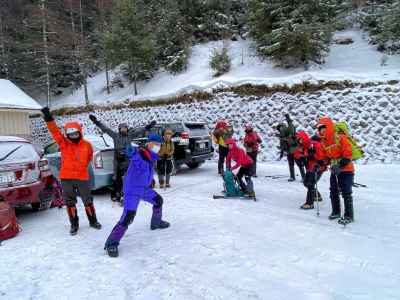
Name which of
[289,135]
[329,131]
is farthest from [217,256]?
[289,135]

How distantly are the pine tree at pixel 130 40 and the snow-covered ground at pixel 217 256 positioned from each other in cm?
1448

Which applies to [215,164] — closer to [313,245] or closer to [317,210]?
[317,210]

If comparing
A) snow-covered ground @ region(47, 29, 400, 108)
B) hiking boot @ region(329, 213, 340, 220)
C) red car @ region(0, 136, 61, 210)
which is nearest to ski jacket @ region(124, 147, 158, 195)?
red car @ region(0, 136, 61, 210)

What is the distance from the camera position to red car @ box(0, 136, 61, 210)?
5.48 m

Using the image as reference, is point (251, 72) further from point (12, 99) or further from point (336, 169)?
point (12, 99)

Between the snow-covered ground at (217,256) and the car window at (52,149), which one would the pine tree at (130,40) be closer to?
the car window at (52,149)

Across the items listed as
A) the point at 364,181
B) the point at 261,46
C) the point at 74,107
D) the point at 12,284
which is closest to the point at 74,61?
the point at 74,107

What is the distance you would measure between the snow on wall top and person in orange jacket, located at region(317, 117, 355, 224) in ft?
55.9

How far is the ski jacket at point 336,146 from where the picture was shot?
5.11 metres

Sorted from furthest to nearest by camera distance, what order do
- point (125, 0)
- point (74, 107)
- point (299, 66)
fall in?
point (74, 107)
point (125, 0)
point (299, 66)

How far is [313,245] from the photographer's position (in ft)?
14.1

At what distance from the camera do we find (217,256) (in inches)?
158

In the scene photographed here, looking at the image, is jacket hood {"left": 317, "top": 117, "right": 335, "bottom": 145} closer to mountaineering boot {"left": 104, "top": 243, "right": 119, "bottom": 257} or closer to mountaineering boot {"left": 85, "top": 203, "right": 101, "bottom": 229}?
mountaineering boot {"left": 104, "top": 243, "right": 119, "bottom": 257}

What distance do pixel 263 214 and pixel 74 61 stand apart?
74.7ft
